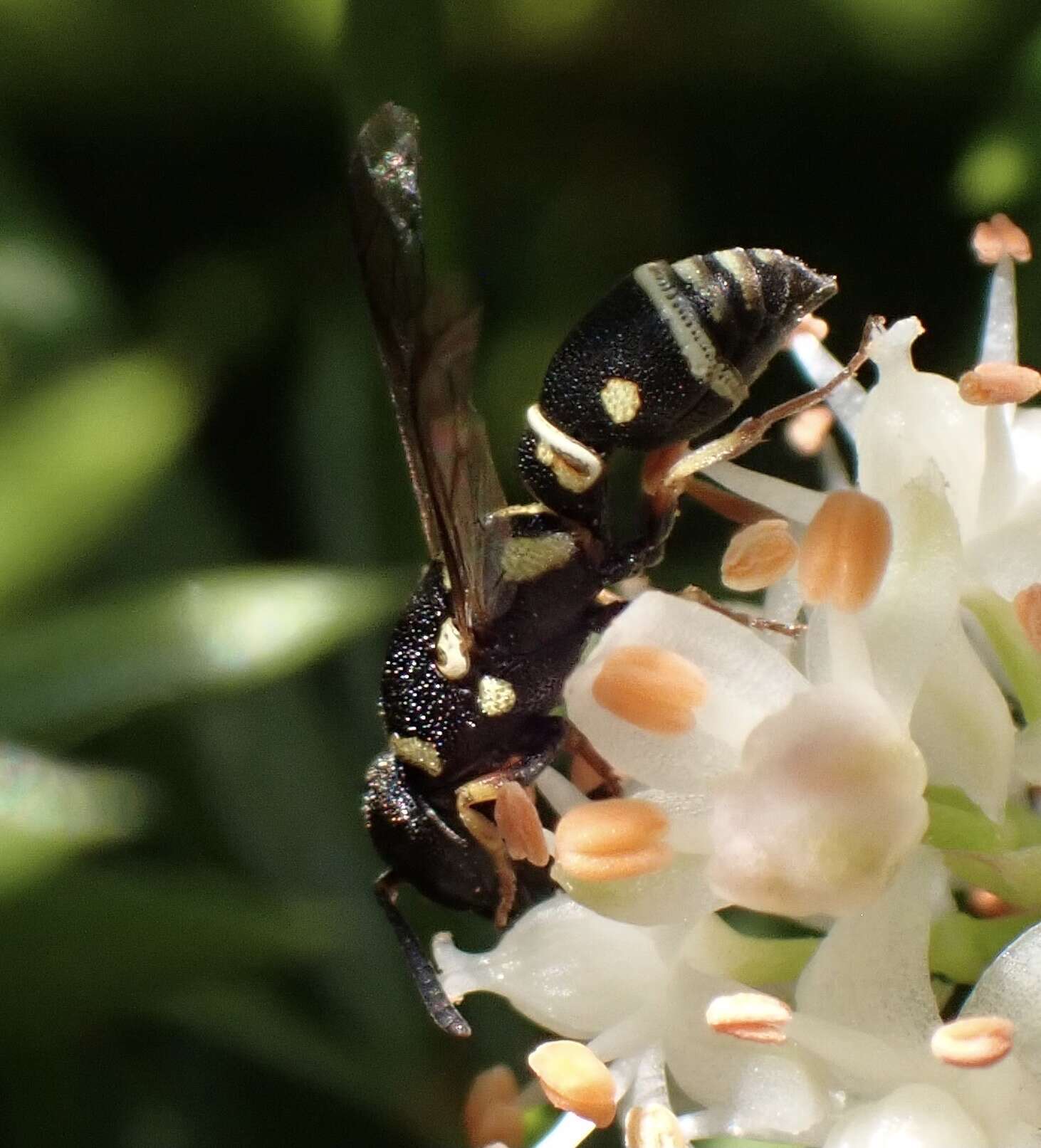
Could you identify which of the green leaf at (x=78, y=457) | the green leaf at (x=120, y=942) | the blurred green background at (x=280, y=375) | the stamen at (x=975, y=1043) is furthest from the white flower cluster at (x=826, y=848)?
the green leaf at (x=78, y=457)

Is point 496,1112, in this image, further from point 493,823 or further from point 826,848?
point 826,848

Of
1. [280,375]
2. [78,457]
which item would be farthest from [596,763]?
[280,375]

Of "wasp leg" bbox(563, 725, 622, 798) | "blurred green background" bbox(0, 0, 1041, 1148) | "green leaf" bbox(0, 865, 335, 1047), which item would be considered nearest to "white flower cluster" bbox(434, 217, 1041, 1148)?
"wasp leg" bbox(563, 725, 622, 798)

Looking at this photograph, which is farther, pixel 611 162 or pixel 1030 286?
pixel 611 162

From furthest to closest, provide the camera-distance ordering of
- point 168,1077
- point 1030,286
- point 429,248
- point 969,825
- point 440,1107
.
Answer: point 168,1077 < point 440,1107 < point 429,248 < point 1030,286 < point 969,825

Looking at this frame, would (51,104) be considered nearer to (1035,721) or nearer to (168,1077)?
(168,1077)

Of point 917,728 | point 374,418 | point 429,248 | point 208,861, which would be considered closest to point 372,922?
point 208,861
